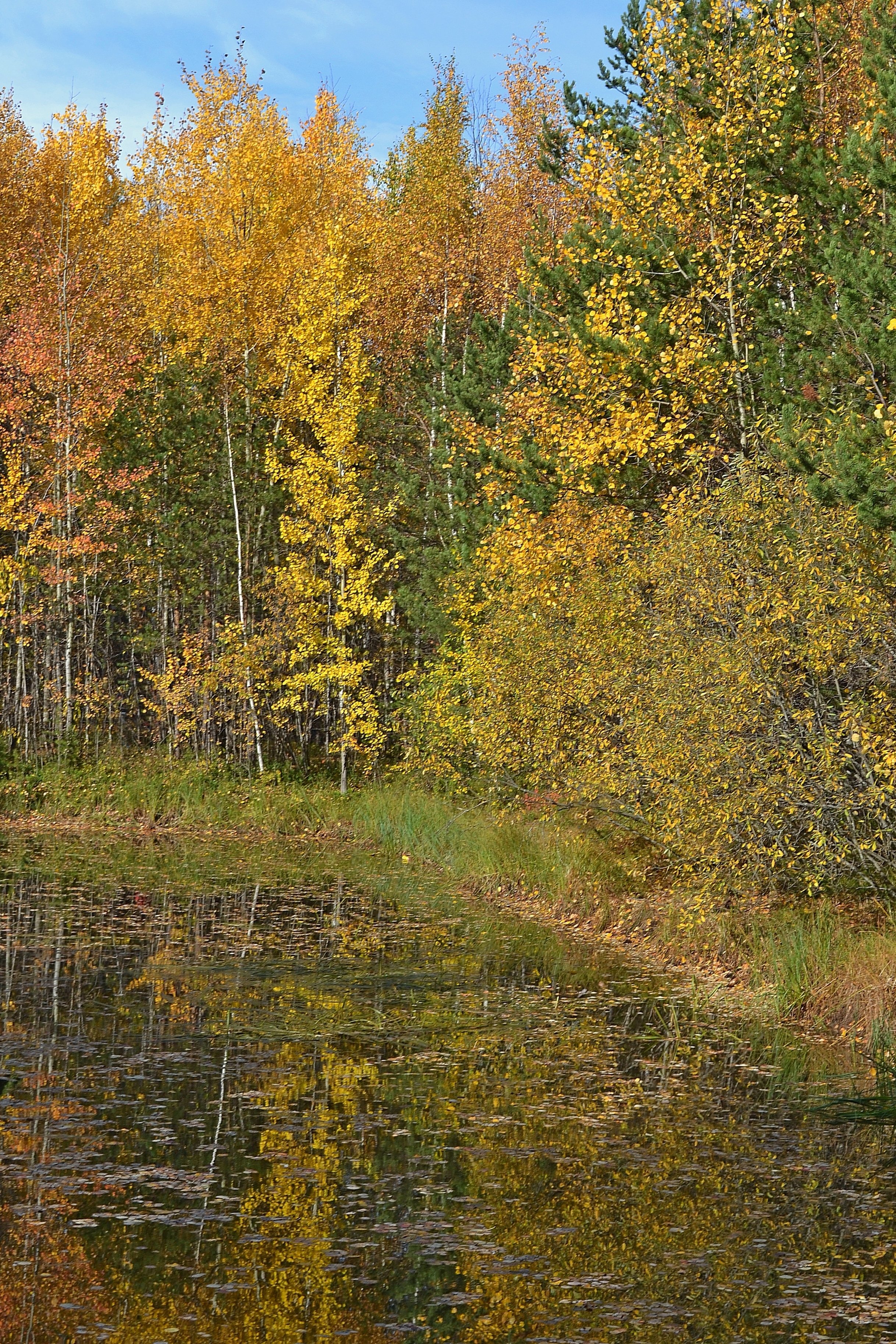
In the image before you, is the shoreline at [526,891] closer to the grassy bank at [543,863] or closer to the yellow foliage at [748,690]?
the grassy bank at [543,863]

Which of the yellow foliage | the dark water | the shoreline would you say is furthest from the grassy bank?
the dark water

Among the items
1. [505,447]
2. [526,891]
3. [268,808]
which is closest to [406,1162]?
[526,891]

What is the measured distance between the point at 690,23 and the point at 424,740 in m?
12.5

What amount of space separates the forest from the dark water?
310cm

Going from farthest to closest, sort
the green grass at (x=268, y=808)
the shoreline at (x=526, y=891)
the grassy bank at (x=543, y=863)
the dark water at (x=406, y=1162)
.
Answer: the green grass at (x=268, y=808) < the shoreline at (x=526, y=891) < the grassy bank at (x=543, y=863) < the dark water at (x=406, y=1162)

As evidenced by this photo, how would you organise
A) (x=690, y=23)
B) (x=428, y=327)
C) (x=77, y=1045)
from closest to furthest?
(x=77, y=1045) < (x=690, y=23) < (x=428, y=327)

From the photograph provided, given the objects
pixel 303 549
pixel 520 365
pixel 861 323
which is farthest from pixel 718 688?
pixel 303 549

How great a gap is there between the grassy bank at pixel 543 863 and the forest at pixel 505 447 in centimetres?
56

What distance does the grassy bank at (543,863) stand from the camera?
12.7 m

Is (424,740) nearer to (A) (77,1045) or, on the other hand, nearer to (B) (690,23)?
(B) (690,23)

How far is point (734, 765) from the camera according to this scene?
13.3 meters

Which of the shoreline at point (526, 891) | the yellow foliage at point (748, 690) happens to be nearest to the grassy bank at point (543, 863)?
the shoreline at point (526, 891)

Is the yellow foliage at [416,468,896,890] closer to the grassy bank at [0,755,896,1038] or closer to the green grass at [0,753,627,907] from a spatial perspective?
the grassy bank at [0,755,896,1038]

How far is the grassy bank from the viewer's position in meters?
12.7
